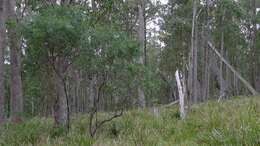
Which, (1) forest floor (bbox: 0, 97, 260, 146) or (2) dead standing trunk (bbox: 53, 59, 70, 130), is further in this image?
(2) dead standing trunk (bbox: 53, 59, 70, 130)

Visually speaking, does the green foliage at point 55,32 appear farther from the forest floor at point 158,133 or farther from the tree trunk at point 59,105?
the forest floor at point 158,133

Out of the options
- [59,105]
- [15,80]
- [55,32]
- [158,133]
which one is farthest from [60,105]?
[158,133]

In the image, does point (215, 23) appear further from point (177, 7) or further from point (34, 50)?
point (34, 50)

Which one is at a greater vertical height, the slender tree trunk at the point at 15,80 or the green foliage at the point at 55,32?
the green foliage at the point at 55,32

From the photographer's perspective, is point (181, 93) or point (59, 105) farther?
point (181, 93)

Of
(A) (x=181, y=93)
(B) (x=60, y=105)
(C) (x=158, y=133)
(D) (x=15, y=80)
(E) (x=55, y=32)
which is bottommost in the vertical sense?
(C) (x=158, y=133)

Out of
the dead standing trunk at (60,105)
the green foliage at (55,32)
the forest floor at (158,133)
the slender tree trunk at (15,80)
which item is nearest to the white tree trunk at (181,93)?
the forest floor at (158,133)

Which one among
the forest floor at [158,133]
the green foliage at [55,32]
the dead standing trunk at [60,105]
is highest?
the green foliage at [55,32]

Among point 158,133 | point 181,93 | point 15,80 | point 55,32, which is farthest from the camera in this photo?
point 15,80

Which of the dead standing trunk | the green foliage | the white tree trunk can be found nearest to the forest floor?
the white tree trunk

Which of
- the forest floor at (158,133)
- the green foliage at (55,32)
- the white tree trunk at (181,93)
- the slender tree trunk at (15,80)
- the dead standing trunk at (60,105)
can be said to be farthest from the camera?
the slender tree trunk at (15,80)

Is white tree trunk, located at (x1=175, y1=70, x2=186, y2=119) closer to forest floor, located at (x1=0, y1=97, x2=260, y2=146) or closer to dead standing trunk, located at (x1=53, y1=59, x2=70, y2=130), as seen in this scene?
forest floor, located at (x1=0, y1=97, x2=260, y2=146)

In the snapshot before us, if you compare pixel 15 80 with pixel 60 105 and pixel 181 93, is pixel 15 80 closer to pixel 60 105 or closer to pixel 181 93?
pixel 60 105

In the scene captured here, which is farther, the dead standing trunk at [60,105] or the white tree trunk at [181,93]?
the white tree trunk at [181,93]
